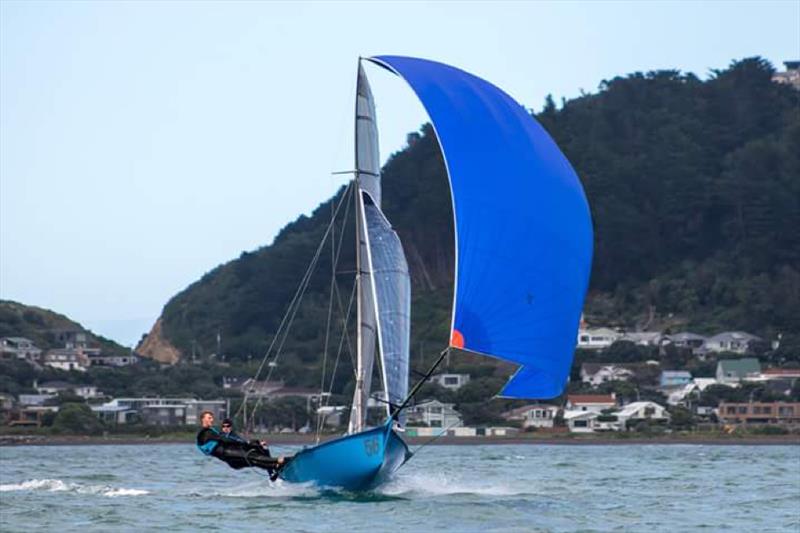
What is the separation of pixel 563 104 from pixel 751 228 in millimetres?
20400

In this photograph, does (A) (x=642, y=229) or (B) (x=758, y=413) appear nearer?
(B) (x=758, y=413)

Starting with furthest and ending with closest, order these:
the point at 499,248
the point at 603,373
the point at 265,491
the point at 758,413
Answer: the point at 603,373 → the point at 758,413 → the point at 265,491 → the point at 499,248

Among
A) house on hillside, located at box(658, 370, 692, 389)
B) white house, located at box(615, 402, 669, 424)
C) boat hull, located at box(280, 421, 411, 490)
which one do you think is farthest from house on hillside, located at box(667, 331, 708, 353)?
boat hull, located at box(280, 421, 411, 490)

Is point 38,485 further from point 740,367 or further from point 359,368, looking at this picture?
point 740,367

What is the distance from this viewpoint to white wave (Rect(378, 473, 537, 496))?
2859 centimetres

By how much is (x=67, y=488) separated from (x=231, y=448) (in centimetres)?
732

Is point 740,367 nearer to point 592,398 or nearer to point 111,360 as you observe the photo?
point 592,398

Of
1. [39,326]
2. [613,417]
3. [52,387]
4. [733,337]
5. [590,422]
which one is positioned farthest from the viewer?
[39,326]

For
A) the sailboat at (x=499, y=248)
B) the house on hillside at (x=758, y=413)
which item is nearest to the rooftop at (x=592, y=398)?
the house on hillside at (x=758, y=413)

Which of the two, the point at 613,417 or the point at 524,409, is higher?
the point at 524,409

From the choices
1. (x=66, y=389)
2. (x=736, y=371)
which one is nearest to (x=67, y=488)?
(x=736, y=371)

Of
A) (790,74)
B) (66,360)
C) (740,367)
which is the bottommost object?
(740,367)

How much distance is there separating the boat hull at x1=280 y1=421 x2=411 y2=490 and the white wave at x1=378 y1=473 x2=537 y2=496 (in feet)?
3.43

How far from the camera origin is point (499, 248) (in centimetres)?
2434
